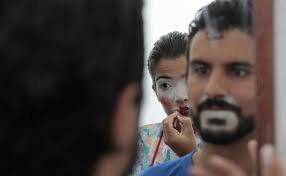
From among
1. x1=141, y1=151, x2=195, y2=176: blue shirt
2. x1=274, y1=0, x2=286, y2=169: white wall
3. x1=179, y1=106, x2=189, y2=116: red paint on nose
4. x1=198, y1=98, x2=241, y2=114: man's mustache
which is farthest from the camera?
x1=179, y1=106, x2=189, y2=116: red paint on nose

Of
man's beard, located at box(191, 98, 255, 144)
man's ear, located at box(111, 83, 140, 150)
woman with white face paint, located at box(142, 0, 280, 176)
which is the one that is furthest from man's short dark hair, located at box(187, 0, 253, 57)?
man's ear, located at box(111, 83, 140, 150)

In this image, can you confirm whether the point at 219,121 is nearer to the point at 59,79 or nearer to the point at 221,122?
the point at 221,122

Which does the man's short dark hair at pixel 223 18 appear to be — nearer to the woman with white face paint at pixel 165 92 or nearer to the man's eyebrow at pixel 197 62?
the man's eyebrow at pixel 197 62

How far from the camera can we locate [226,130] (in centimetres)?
84

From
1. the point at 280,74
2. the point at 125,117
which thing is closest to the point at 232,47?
the point at 280,74

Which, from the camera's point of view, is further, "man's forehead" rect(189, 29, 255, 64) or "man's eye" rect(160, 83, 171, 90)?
"man's eye" rect(160, 83, 171, 90)

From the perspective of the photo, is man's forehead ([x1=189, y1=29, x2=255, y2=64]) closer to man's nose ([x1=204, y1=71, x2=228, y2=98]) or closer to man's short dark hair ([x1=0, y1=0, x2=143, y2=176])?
man's nose ([x1=204, y1=71, x2=228, y2=98])

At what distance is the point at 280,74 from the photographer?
2.08ft

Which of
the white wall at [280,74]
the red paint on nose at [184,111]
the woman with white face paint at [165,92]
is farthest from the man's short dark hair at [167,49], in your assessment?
the white wall at [280,74]

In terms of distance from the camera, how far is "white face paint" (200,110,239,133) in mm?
819

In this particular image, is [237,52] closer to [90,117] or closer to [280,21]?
[280,21]

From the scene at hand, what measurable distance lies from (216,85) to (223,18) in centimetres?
11

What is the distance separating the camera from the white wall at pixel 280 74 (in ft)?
2.05

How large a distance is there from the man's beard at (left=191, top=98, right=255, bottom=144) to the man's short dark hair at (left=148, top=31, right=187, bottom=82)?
0.49 m
